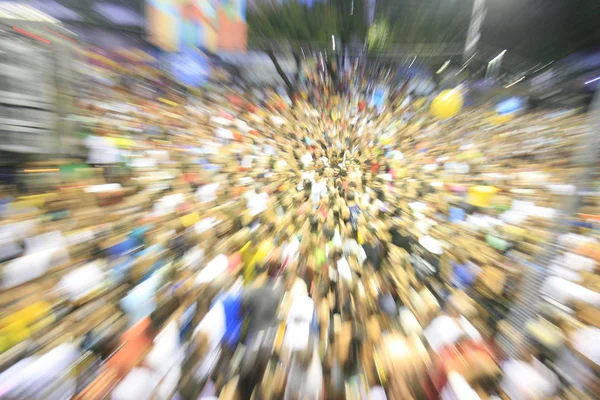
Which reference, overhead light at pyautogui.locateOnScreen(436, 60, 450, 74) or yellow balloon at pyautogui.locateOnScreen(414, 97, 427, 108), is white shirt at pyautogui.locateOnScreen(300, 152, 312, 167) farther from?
overhead light at pyautogui.locateOnScreen(436, 60, 450, 74)

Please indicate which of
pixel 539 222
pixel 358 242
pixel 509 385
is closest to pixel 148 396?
pixel 509 385

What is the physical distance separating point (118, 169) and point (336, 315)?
5.53 feet

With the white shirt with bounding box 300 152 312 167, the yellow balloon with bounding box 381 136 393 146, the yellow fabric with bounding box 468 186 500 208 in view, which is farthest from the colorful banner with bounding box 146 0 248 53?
the yellow fabric with bounding box 468 186 500 208

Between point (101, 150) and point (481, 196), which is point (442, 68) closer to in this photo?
point (481, 196)

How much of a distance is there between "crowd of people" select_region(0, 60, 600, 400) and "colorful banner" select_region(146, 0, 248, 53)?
939mm

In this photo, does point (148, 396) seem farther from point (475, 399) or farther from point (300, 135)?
point (300, 135)

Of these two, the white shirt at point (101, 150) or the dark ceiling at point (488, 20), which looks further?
the dark ceiling at point (488, 20)

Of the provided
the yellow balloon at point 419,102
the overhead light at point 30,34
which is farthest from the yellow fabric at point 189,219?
the yellow balloon at point 419,102

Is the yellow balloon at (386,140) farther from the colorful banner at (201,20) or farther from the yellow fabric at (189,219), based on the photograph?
the yellow fabric at (189,219)

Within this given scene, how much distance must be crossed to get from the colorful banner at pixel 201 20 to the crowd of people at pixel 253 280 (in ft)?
3.08

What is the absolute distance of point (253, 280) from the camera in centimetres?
108

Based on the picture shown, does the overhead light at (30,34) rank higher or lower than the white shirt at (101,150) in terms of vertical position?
higher

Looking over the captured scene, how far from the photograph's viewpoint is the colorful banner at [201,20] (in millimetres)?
1942

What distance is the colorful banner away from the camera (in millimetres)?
1942
